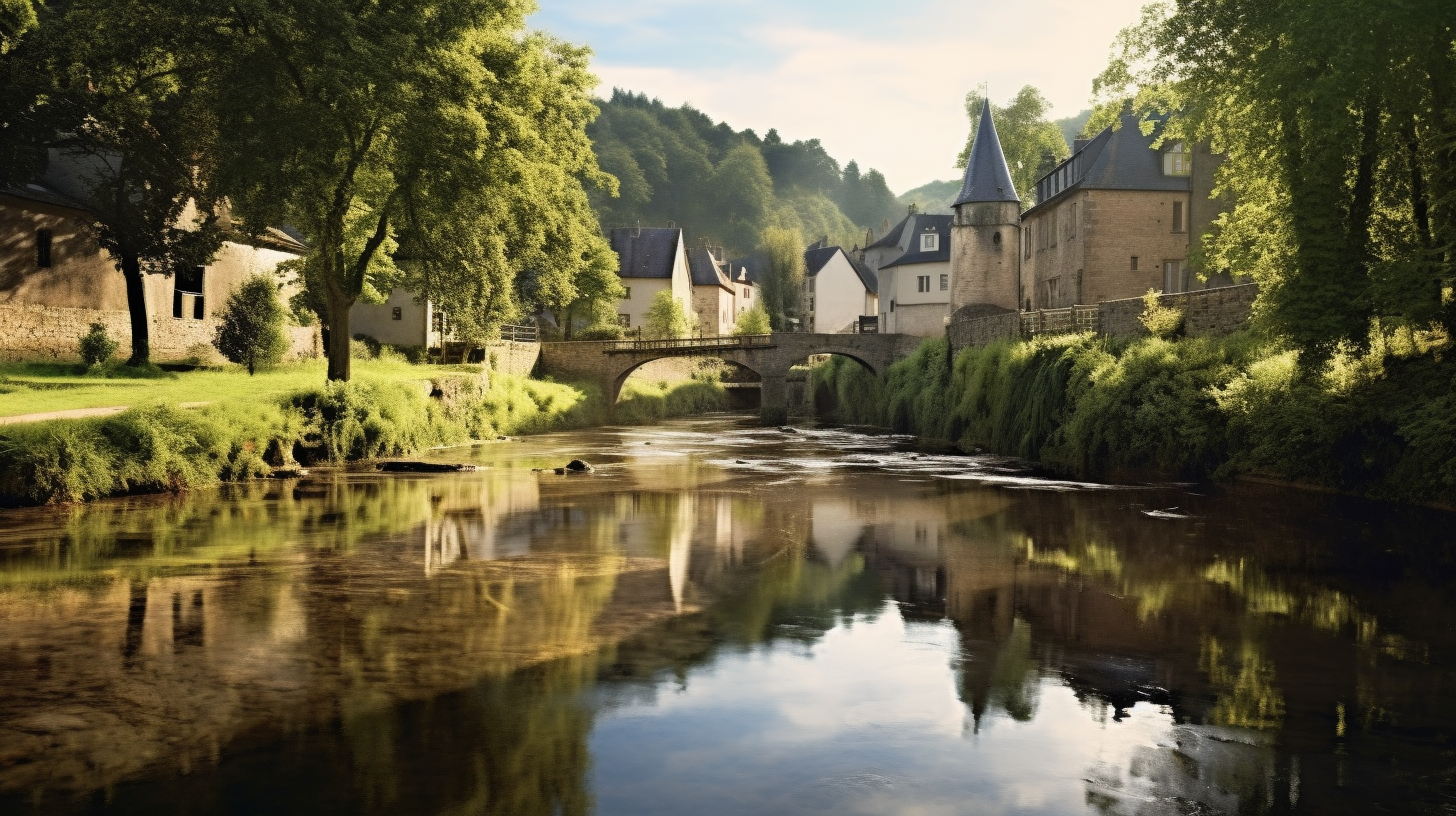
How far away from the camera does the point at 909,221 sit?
7875 cm

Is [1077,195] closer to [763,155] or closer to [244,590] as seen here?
[244,590]

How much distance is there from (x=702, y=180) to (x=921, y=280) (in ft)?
252

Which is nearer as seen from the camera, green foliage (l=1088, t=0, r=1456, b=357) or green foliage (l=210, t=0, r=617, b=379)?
green foliage (l=1088, t=0, r=1456, b=357)

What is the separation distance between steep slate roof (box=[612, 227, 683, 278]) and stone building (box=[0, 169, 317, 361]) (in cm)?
5191

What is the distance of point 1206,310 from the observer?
90.8ft

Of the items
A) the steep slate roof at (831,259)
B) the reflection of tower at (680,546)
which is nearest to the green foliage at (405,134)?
the reflection of tower at (680,546)

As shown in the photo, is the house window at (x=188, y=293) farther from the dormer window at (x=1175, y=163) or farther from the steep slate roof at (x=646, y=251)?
the steep slate roof at (x=646, y=251)

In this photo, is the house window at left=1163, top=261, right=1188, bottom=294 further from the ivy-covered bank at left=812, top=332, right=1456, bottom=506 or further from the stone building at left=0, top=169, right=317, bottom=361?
the stone building at left=0, top=169, right=317, bottom=361

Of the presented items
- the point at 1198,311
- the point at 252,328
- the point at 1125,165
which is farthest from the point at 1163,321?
the point at 252,328

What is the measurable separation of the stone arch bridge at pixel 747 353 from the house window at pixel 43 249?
2882 centimetres

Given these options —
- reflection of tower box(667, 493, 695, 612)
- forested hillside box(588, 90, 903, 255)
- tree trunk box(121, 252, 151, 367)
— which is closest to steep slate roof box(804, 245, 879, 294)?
forested hillside box(588, 90, 903, 255)

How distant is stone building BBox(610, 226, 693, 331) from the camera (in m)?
89.4

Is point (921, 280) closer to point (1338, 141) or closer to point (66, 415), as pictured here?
point (1338, 141)

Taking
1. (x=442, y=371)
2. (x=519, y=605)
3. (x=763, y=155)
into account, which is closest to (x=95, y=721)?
(x=519, y=605)
